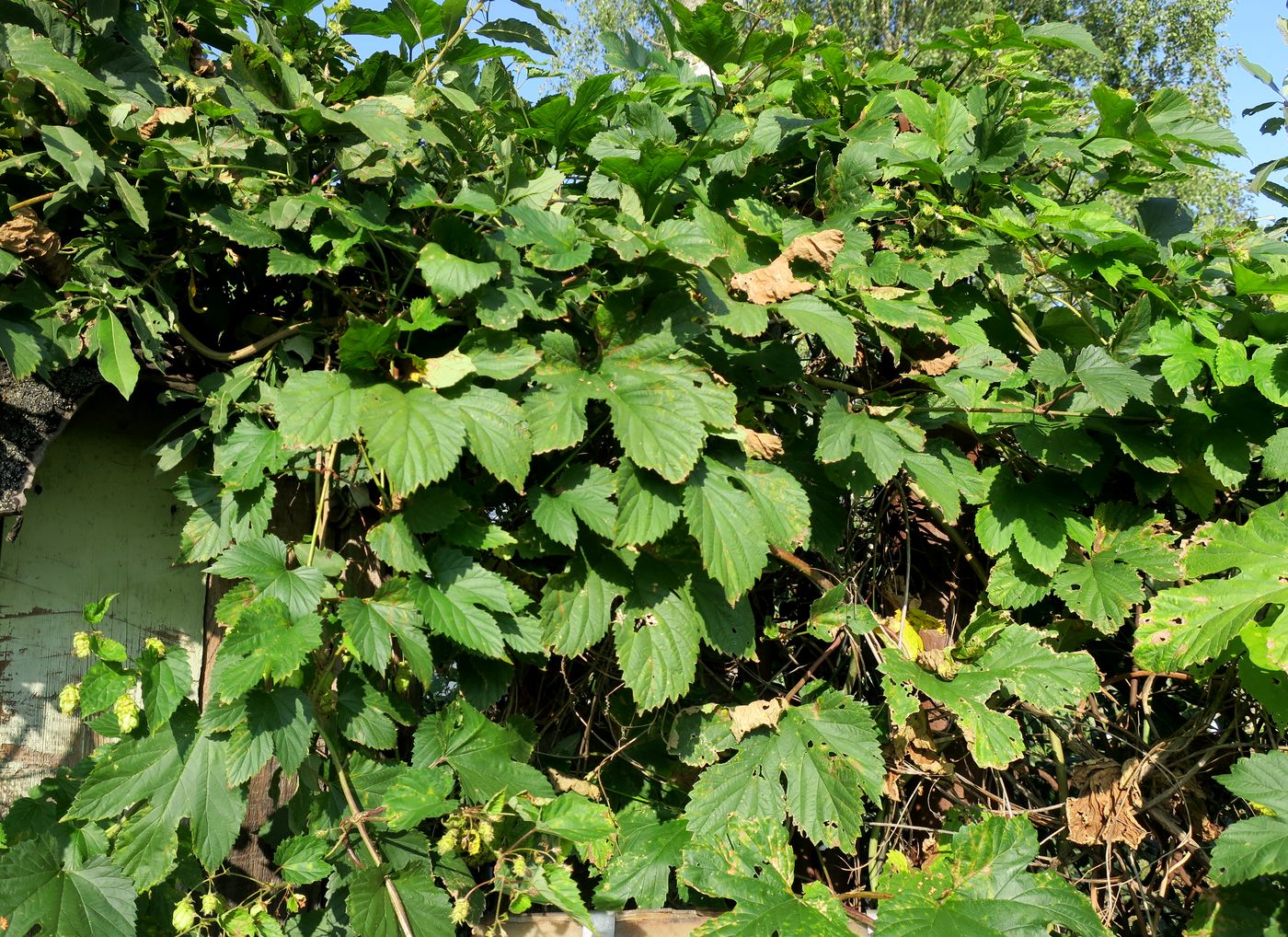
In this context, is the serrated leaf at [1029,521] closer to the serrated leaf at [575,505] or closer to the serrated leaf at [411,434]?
the serrated leaf at [575,505]

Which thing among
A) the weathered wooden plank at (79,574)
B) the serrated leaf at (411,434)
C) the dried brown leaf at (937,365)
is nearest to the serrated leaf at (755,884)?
the serrated leaf at (411,434)

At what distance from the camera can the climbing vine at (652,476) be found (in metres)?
1.62

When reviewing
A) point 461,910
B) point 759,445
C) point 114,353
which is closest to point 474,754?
point 461,910

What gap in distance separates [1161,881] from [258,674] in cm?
188

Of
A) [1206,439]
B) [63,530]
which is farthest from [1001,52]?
[63,530]

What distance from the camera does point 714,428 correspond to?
1.75m

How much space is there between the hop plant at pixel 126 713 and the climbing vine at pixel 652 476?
0.02 meters

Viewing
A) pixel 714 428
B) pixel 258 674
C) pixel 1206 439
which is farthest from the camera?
pixel 1206 439

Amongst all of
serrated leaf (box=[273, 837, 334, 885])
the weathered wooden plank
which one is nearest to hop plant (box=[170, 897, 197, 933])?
serrated leaf (box=[273, 837, 334, 885])

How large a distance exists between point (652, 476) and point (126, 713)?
0.94m

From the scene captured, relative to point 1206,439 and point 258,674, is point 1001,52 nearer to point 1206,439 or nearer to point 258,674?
point 1206,439

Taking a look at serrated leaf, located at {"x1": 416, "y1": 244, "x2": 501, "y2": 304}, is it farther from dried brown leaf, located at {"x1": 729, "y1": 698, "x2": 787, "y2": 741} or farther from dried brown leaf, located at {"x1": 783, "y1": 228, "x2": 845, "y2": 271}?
dried brown leaf, located at {"x1": 729, "y1": 698, "x2": 787, "y2": 741}

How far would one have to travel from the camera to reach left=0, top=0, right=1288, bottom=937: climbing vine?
1.62 meters

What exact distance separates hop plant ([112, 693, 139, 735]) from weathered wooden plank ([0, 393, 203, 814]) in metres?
0.54
